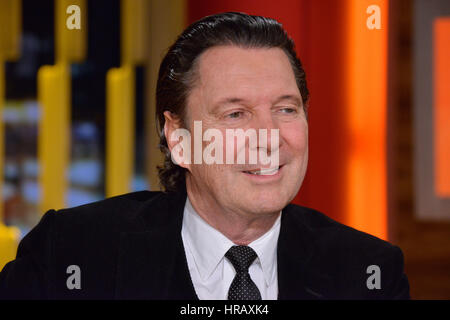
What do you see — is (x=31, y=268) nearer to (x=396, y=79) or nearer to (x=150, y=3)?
(x=150, y=3)

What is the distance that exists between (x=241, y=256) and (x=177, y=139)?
0.34 metres

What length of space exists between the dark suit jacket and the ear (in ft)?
0.37

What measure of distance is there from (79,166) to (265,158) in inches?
47.3

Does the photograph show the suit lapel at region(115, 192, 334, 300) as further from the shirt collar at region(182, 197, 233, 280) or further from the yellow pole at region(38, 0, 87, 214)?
the yellow pole at region(38, 0, 87, 214)

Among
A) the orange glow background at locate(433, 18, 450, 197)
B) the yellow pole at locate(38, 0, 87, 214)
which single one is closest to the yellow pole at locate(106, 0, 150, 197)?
the yellow pole at locate(38, 0, 87, 214)

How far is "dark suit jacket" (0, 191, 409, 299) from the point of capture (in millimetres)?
1222

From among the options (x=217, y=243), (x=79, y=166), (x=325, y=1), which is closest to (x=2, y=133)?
(x=79, y=166)

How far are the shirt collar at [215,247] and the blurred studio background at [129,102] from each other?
774 millimetres

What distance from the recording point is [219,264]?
4.09ft

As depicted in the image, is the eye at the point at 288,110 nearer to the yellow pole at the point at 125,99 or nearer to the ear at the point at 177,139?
the ear at the point at 177,139

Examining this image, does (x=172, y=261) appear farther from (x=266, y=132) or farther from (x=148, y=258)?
(x=266, y=132)

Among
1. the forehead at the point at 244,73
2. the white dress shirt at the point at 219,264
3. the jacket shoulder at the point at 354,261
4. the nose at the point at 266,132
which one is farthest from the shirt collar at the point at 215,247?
the forehead at the point at 244,73

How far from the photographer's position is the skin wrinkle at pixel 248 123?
1.18 m

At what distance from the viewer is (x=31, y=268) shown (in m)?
1.26
